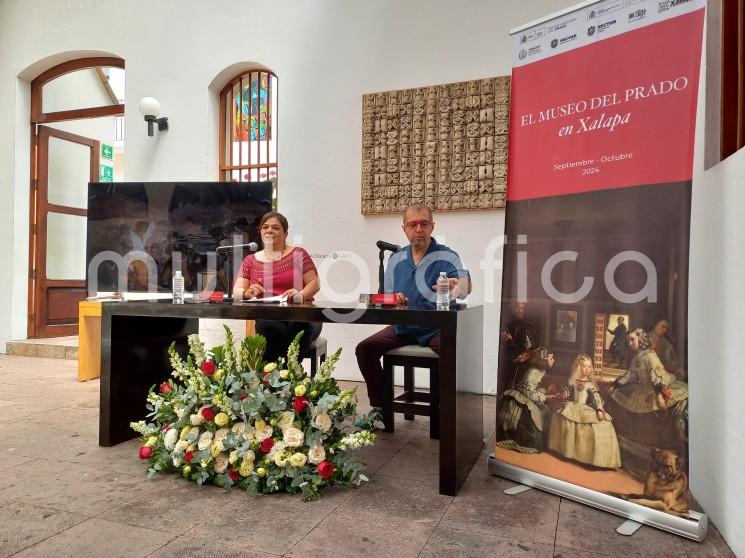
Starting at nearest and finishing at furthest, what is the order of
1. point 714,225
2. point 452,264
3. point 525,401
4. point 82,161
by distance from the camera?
point 714,225 < point 525,401 < point 452,264 < point 82,161

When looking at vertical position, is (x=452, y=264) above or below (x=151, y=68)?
below

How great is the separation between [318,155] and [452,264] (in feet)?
6.76

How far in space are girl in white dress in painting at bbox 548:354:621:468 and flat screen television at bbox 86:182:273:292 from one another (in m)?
2.84

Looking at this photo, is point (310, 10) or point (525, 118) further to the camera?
point (310, 10)

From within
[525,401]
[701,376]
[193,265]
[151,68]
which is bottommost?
[525,401]

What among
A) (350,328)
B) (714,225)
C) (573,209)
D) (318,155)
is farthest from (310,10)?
(714,225)

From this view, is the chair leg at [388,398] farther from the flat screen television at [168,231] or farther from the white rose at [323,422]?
the flat screen television at [168,231]

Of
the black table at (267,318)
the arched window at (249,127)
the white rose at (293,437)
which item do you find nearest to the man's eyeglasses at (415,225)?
the black table at (267,318)

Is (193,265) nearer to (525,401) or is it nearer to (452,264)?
(452,264)

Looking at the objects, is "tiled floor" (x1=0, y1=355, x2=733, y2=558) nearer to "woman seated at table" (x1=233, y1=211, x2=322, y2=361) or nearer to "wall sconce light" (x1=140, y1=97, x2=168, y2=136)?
"woman seated at table" (x1=233, y1=211, x2=322, y2=361)

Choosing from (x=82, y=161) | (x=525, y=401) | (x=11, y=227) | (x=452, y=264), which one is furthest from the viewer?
(x=82, y=161)

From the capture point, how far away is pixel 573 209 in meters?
2.10

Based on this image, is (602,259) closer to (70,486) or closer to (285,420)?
(285,420)

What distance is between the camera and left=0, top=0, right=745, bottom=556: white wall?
4.22 m
